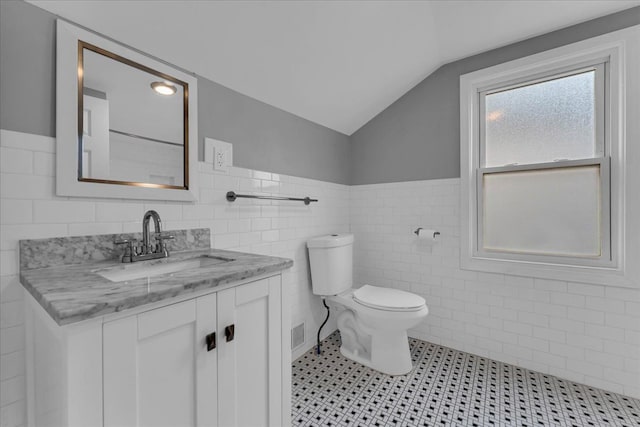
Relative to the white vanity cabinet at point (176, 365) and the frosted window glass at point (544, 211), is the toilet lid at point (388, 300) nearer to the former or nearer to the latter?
the frosted window glass at point (544, 211)

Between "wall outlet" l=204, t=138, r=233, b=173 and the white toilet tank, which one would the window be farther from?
"wall outlet" l=204, t=138, r=233, b=173

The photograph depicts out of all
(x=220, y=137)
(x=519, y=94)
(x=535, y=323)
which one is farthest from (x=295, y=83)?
(x=535, y=323)

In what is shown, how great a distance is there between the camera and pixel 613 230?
1.64 metres

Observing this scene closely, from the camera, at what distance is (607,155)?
1.66 m

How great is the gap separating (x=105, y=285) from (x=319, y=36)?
156 centimetres

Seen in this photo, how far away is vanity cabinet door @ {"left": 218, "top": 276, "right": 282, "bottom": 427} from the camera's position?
915 millimetres

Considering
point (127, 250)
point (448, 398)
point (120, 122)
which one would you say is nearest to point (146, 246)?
point (127, 250)

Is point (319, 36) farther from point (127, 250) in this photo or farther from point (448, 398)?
point (448, 398)

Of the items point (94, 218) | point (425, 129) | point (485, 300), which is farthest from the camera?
point (425, 129)

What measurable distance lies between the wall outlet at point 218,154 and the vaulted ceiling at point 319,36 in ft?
1.15

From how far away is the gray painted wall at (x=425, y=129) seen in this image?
1995 mm

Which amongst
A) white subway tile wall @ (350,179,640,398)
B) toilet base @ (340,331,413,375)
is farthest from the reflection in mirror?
white subway tile wall @ (350,179,640,398)

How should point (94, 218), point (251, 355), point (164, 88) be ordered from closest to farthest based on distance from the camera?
point (251, 355) → point (94, 218) → point (164, 88)

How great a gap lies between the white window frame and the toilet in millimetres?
745
